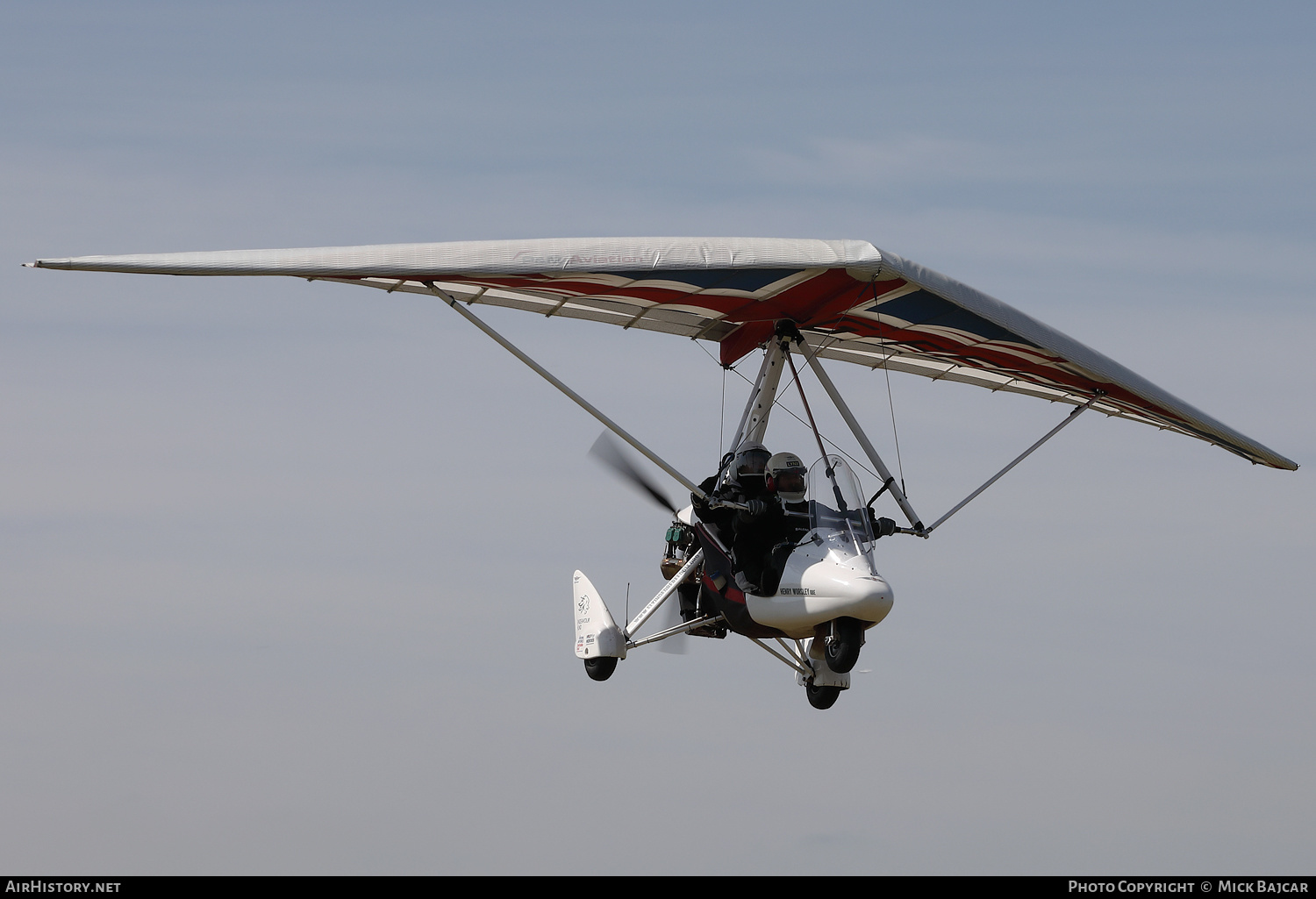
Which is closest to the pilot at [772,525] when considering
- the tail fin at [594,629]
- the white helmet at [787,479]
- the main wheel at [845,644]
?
the white helmet at [787,479]

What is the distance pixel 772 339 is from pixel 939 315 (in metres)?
2.02

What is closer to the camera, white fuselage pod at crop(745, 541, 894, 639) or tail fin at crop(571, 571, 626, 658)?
white fuselage pod at crop(745, 541, 894, 639)

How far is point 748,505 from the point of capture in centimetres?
1836

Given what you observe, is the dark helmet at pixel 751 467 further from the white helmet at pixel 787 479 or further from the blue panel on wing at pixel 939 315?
the blue panel on wing at pixel 939 315

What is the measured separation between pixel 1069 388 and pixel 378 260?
1068cm

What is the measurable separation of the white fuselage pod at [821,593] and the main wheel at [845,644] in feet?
0.51

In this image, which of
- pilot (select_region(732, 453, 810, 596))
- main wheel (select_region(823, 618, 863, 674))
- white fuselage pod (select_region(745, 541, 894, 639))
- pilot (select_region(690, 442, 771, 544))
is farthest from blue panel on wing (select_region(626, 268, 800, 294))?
main wheel (select_region(823, 618, 863, 674))

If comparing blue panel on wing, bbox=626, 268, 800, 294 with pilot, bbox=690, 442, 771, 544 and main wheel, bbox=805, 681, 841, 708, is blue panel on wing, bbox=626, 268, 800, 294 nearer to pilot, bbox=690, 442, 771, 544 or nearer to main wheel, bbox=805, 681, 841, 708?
pilot, bbox=690, 442, 771, 544

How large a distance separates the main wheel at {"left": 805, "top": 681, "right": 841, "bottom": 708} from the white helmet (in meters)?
2.23

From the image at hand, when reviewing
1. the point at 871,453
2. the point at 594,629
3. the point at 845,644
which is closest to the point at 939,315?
the point at 871,453

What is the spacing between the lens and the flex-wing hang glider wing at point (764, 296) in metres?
15.9

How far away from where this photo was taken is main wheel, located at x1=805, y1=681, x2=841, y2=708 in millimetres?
19000

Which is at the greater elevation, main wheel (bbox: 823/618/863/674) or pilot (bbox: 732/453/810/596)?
pilot (bbox: 732/453/810/596)

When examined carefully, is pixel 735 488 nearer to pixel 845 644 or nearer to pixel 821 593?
pixel 821 593
